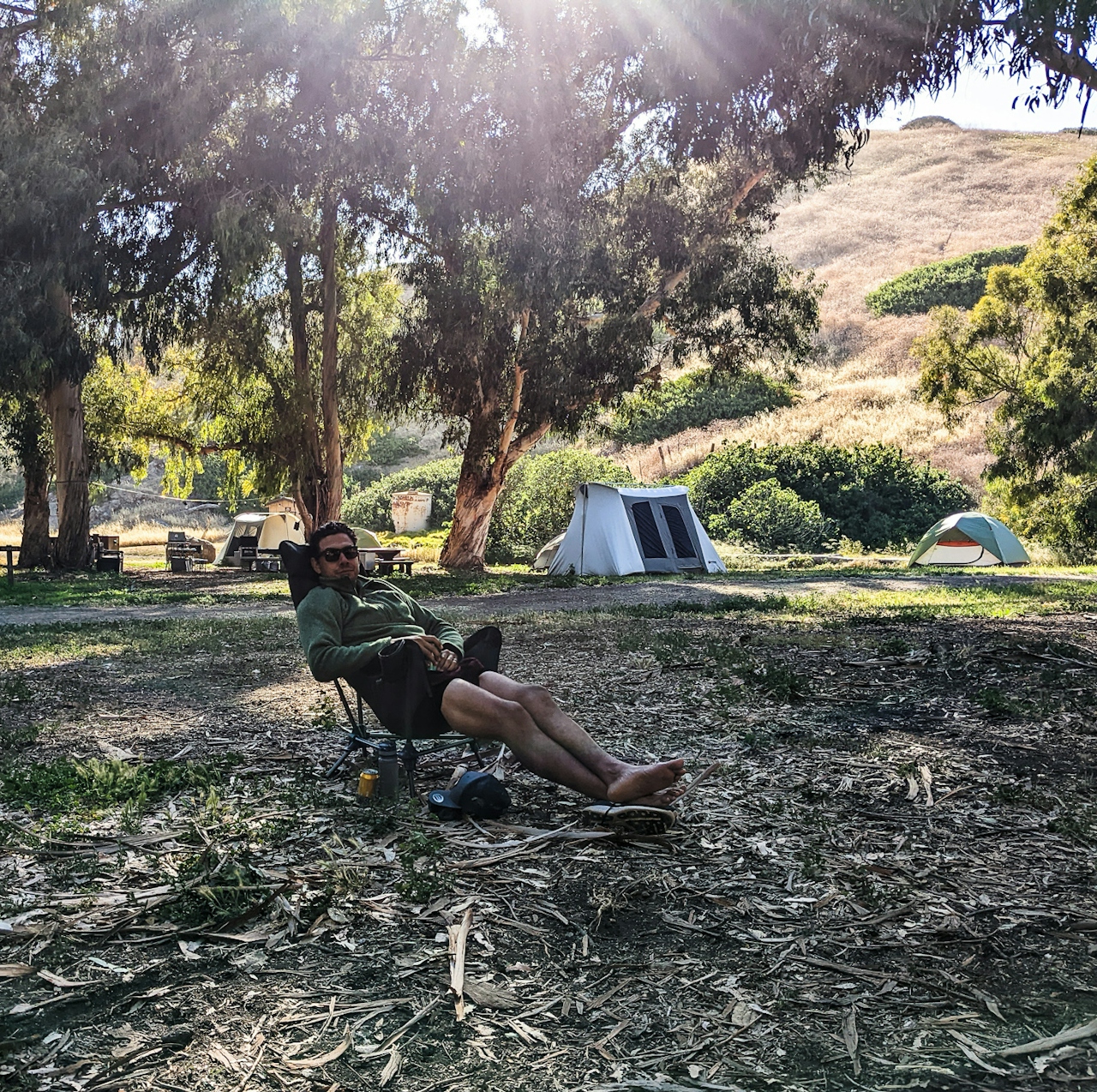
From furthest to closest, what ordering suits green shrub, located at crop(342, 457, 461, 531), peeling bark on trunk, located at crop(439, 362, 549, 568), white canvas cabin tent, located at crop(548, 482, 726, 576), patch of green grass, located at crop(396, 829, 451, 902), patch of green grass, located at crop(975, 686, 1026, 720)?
1. green shrub, located at crop(342, 457, 461, 531)
2. peeling bark on trunk, located at crop(439, 362, 549, 568)
3. white canvas cabin tent, located at crop(548, 482, 726, 576)
4. patch of green grass, located at crop(975, 686, 1026, 720)
5. patch of green grass, located at crop(396, 829, 451, 902)

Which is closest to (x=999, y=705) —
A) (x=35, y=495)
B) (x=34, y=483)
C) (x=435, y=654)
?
(x=435, y=654)

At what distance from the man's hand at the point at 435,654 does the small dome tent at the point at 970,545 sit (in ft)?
65.6

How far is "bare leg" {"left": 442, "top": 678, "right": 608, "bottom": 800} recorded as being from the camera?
4180mm

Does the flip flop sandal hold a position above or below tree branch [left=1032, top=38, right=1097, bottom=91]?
below

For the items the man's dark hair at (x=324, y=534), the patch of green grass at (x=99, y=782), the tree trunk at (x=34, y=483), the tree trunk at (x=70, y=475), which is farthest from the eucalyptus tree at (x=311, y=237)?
the patch of green grass at (x=99, y=782)

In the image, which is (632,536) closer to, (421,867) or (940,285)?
(421,867)

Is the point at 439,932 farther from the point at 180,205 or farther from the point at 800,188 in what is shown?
the point at 800,188

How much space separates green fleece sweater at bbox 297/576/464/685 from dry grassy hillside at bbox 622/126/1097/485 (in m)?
→ 25.0

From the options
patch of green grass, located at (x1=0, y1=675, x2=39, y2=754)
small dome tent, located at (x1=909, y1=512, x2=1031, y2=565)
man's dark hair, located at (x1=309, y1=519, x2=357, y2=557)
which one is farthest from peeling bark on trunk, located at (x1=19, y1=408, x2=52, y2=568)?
man's dark hair, located at (x1=309, y1=519, x2=357, y2=557)

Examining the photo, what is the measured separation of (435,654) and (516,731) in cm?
45

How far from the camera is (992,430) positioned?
2355cm

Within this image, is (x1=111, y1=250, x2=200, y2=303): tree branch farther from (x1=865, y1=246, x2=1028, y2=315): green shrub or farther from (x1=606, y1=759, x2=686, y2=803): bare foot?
(x1=865, y1=246, x2=1028, y2=315): green shrub

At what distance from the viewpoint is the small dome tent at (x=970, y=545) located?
898 inches

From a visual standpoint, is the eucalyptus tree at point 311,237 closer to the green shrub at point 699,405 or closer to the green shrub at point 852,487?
the green shrub at point 852,487
